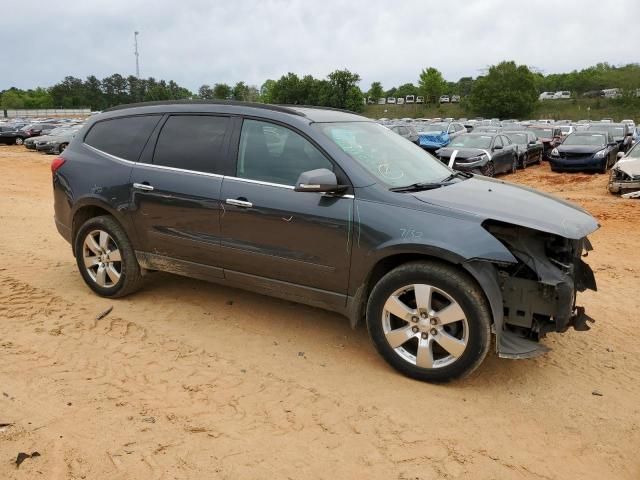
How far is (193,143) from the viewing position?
4723 millimetres

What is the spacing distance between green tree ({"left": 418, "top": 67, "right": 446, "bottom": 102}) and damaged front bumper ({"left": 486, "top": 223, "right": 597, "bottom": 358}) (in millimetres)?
98132

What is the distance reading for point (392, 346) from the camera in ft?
12.5

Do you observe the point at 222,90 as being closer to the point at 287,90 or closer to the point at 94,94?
the point at 287,90

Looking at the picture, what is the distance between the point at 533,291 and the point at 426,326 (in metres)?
0.74

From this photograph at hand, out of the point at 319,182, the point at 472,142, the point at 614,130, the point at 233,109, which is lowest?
the point at 472,142

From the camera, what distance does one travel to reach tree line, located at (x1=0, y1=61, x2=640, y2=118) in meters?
79.4

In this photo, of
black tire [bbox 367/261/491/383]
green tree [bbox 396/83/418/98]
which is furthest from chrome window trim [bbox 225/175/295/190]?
green tree [bbox 396/83/418/98]

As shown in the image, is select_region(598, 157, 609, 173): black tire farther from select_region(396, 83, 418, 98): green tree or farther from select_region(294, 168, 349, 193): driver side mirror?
select_region(396, 83, 418, 98): green tree

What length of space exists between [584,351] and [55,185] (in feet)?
16.8

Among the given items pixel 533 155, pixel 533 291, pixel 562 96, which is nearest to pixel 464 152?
pixel 533 155

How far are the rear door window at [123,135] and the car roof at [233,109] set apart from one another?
0.29ft

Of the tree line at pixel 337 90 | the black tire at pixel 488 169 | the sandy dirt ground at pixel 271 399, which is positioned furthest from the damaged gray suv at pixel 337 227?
the tree line at pixel 337 90

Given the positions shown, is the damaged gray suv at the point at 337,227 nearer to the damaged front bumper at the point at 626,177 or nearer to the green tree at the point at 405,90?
the damaged front bumper at the point at 626,177

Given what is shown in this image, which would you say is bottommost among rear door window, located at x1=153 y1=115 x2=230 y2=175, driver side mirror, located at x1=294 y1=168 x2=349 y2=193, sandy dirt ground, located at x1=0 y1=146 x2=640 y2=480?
sandy dirt ground, located at x1=0 y1=146 x2=640 y2=480
